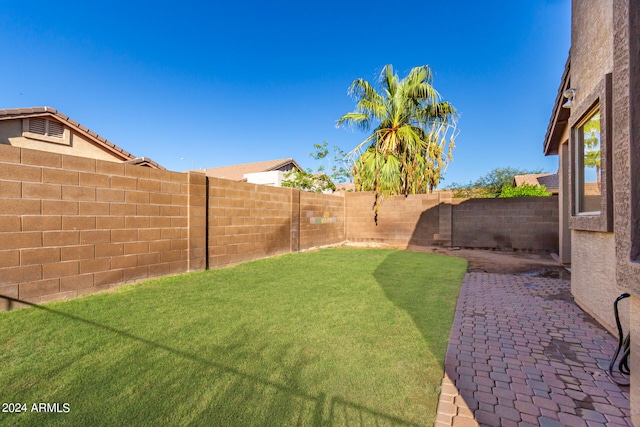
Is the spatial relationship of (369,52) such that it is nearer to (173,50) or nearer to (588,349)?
(173,50)

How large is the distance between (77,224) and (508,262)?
30.2ft

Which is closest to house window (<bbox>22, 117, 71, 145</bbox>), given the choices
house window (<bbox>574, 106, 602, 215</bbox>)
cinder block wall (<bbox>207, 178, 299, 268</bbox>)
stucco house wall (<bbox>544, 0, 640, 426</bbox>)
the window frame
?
cinder block wall (<bbox>207, 178, 299, 268</bbox>)

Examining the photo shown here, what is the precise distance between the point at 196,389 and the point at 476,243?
33.5 feet

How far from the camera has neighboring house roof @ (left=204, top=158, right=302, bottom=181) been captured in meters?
27.7

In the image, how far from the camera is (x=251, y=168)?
29.8 metres

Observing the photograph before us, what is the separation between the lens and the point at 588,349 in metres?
2.63

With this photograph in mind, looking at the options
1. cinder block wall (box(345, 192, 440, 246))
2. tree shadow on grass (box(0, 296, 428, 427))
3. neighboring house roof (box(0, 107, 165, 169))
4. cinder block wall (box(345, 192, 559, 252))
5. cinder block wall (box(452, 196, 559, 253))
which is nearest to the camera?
tree shadow on grass (box(0, 296, 428, 427))

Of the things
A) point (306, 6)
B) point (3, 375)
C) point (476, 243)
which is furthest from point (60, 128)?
point (476, 243)

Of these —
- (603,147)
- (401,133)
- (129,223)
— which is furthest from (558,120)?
(129,223)

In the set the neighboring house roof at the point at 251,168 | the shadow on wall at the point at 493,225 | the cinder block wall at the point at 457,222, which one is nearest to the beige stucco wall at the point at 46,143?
the cinder block wall at the point at 457,222

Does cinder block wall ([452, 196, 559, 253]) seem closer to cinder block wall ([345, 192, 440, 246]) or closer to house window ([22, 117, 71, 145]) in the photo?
cinder block wall ([345, 192, 440, 246])

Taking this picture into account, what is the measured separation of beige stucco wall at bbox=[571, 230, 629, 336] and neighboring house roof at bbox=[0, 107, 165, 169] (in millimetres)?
11620

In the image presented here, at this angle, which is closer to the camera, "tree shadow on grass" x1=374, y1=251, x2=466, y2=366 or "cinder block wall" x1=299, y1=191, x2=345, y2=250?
"tree shadow on grass" x1=374, y1=251, x2=466, y2=366

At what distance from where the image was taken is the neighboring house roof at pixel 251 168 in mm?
27663
